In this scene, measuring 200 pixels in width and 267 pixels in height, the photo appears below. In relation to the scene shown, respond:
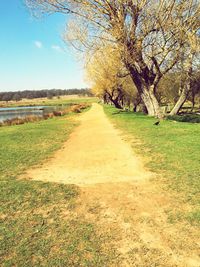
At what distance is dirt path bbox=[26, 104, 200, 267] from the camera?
135 inches

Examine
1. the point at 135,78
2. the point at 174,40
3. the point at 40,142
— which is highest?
the point at 174,40

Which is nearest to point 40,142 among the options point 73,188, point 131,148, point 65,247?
point 131,148

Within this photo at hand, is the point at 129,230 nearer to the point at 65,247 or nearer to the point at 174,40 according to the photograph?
the point at 65,247

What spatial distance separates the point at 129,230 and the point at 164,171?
3.05 metres

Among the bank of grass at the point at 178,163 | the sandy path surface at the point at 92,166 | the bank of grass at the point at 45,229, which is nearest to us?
the bank of grass at the point at 45,229

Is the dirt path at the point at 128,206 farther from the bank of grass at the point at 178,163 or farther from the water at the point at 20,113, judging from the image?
the water at the point at 20,113

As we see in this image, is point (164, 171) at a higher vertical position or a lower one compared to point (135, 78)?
lower

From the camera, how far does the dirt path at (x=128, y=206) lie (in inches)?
135

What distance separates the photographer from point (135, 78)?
20.5 metres

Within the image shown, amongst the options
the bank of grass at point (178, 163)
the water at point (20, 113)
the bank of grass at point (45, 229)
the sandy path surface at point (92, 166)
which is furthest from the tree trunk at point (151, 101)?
the water at point (20, 113)

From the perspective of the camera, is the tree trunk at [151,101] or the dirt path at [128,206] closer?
the dirt path at [128,206]

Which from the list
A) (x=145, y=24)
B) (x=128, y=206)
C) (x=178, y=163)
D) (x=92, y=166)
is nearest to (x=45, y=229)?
(x=128, y=206)

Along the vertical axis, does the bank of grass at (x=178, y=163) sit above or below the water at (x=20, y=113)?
above

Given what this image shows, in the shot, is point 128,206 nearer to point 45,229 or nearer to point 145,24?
point 45,229
